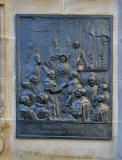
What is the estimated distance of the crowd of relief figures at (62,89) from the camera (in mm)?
5238

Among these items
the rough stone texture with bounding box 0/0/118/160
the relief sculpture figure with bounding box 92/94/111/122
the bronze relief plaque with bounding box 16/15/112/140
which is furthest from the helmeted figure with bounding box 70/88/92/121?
the rough stone texture with bounding box 0/0/118/160

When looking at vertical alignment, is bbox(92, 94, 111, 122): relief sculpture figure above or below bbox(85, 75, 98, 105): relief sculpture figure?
below

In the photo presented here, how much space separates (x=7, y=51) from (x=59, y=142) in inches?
83.8

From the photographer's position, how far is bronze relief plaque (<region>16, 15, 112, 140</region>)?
207 inches

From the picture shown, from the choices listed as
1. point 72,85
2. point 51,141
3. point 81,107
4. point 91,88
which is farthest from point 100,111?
point 51,141

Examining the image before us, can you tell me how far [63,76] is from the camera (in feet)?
17.4

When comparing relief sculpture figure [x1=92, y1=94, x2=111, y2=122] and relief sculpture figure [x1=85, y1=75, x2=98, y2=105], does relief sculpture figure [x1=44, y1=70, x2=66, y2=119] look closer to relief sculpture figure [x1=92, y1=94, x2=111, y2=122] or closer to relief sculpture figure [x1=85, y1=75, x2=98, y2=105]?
relief sculpture figure [x1=85, y1=75, x2=98, y2=105]

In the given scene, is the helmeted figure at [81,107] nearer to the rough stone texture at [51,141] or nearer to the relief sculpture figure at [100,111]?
the relief sculpture figure at [100,111]

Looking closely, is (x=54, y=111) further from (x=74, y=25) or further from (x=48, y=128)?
(x=74, y=25)

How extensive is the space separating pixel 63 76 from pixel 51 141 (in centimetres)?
134

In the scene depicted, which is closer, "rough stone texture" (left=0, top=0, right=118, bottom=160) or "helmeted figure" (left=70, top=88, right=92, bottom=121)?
"helmeted figure" (left=70, top=88, right=92, bottom=121)

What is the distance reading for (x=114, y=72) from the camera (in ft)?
17.4

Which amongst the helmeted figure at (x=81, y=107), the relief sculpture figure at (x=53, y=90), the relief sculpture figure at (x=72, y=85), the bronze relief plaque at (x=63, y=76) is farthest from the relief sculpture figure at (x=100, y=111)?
the relief sculpture figure at (x=53, y=90)

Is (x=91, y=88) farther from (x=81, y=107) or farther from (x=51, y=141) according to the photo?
(x=51, y=141)
